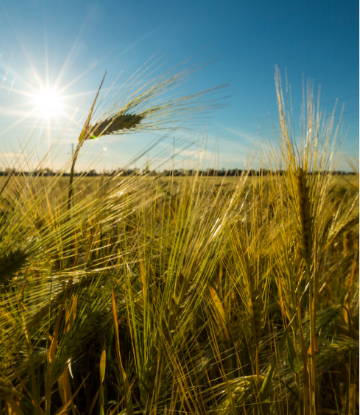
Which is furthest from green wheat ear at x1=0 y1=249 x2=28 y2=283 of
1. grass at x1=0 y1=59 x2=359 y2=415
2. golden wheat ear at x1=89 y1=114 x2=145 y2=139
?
golden wheat ear at x1=89 y1=114 x2=145 y2=139

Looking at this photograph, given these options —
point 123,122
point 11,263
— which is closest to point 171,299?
point 11,263

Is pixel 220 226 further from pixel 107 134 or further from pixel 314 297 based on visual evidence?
pixel 107 134

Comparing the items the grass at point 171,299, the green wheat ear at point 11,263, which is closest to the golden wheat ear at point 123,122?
the grass at point 171,299

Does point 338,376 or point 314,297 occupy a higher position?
point 314,297

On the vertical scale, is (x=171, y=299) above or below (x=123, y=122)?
below

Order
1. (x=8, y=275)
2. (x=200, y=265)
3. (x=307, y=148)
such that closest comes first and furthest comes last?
(x=8, y=275), (x=200, y=265), (x=307, y=148)

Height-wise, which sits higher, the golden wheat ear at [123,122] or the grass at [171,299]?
the golden wheat ear at [123,122]

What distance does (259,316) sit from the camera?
33.6 inches

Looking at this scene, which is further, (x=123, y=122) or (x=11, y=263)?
(x=123, y=122)

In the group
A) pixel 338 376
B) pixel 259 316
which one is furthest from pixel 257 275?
pixel 338 376

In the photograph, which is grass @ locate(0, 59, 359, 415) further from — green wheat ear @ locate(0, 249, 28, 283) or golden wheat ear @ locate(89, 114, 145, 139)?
golden wheat ear @ locate(89, 114, 145, 139)

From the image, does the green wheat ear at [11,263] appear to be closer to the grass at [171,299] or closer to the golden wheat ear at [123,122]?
the grass at [171,299]

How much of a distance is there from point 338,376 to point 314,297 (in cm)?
84

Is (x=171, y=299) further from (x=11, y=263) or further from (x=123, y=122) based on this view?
(x=123, y=122)
